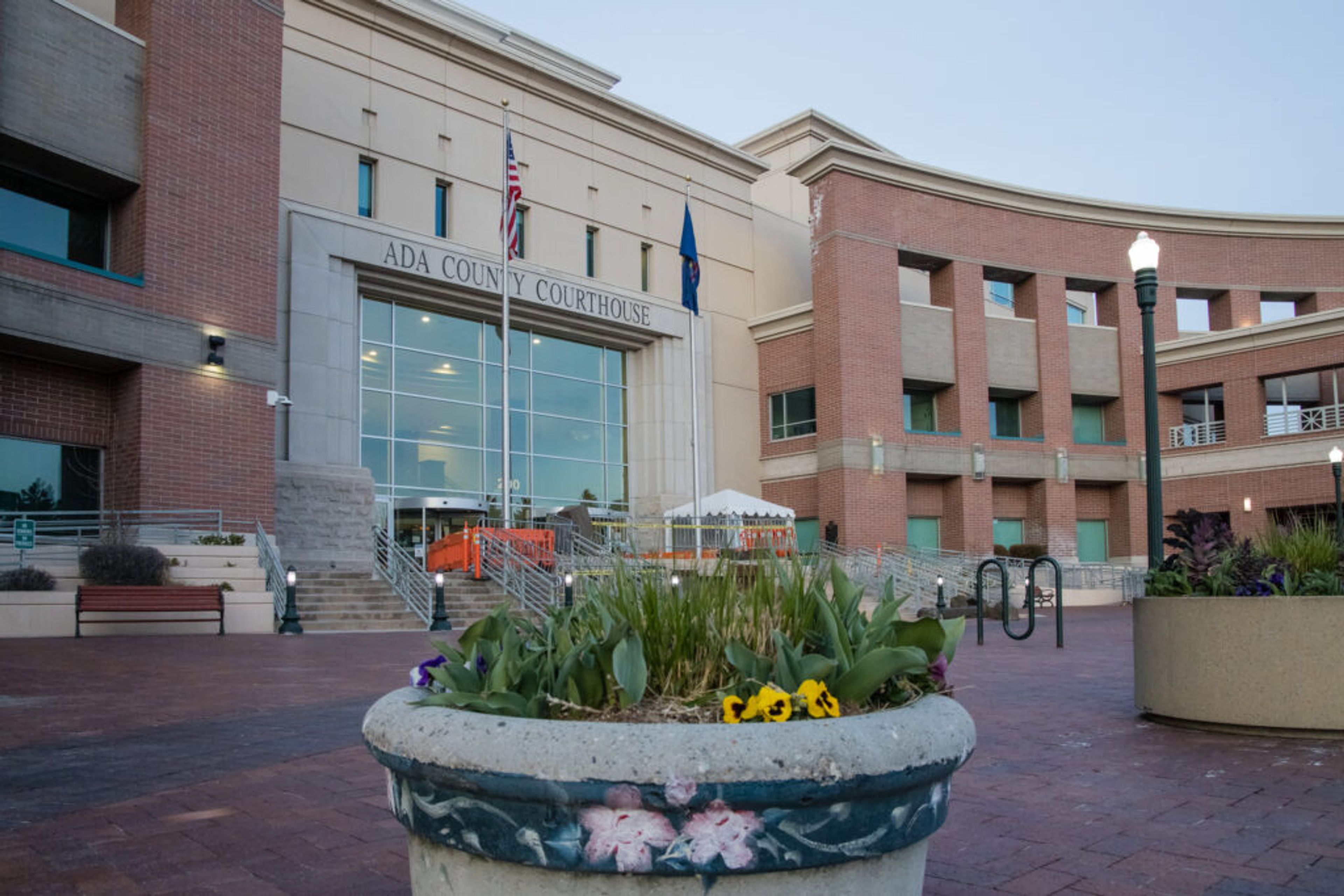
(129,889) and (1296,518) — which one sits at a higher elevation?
(1296,518)

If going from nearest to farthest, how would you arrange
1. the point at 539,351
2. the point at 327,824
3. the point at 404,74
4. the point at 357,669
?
1. the point at 327,824
2. the point at 357,669
3. the point at 404,74
4. the point at 539,351

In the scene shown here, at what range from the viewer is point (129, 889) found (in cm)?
369

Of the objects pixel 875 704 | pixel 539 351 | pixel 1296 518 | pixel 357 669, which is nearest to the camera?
pixel 875 704

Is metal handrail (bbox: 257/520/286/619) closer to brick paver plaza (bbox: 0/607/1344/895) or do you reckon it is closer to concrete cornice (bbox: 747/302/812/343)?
brick paver plaza (bbox: 0/607/1344/895)

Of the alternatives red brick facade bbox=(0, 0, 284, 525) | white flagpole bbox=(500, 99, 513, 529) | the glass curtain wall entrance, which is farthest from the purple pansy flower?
the glass curtain wall entrance

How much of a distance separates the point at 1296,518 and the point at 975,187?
30.9 m

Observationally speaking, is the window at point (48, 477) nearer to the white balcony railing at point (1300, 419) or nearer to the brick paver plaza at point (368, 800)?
the brick paver plaza at point (368, 800)

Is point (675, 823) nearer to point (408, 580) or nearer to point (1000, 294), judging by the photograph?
point (408, 580)

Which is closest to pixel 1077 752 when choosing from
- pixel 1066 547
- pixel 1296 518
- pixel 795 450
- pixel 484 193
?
pixel 1296 518

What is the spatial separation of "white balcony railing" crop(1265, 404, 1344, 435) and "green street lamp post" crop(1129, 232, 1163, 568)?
2789cm

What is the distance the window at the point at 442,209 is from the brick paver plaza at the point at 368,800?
2232 centimetres

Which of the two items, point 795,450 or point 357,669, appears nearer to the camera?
point 357,669

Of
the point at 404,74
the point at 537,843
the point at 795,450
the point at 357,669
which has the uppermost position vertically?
the point at 404,74

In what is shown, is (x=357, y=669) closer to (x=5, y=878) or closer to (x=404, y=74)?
(x=5, y=878)
